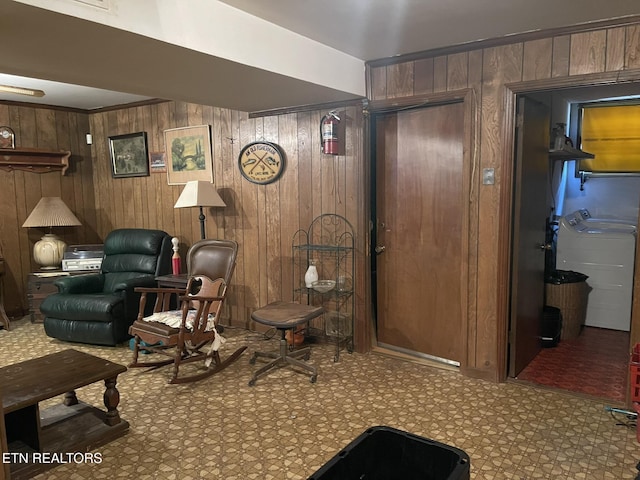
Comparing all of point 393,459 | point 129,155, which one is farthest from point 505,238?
point 129,155

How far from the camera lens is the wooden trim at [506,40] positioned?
2615mm

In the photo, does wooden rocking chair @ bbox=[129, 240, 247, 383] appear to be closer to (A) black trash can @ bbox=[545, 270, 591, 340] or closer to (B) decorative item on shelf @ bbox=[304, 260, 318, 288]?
(B) decorative item on shelf @ bbox=[304, 260, 318, 288]

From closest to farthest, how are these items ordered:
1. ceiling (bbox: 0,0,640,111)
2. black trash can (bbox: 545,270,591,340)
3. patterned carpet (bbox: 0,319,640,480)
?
ceiling (bbox: 0,0,640,111) → patterned carpet (bbox: 0,319,640,480) → black trash can (bbox: 545,270,591,340)

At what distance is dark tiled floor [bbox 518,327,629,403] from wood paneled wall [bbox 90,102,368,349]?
1.41 m

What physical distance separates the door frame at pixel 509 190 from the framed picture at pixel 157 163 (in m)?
3.58

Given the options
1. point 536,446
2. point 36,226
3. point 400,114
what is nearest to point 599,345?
point 536,446

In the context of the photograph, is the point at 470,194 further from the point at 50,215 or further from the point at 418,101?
the point at 50,215

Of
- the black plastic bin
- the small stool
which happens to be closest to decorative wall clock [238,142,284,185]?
the small stool

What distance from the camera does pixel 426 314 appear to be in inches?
142

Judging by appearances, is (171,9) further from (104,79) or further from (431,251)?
(431,251)

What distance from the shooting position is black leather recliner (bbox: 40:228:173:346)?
405 cm

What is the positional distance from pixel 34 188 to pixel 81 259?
112cm

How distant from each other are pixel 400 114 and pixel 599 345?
257cm

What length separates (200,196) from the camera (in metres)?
4.20
